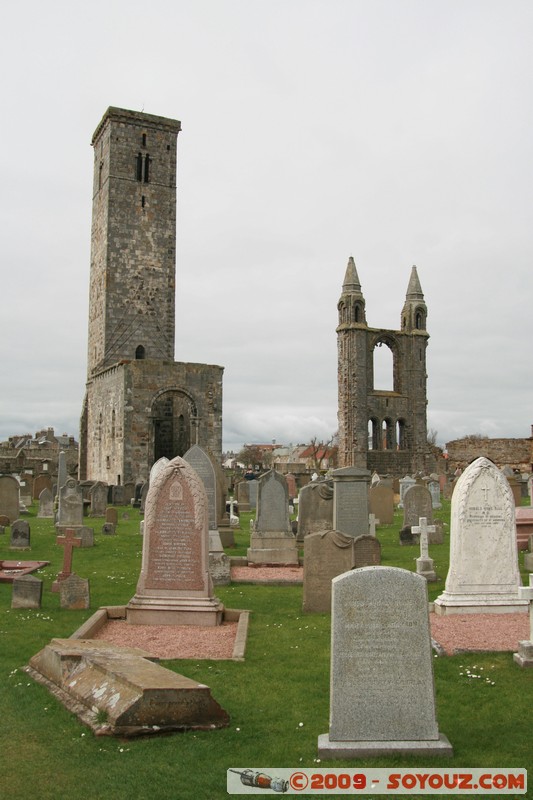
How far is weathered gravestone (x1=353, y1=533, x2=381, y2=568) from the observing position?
11.5 meters

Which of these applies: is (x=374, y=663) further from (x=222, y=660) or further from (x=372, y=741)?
(x=222, y=660)

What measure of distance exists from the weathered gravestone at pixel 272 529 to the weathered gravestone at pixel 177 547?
4964mm

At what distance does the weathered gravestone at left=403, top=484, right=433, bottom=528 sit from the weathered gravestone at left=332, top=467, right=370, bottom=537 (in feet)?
8.08

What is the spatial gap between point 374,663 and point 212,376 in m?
28.2

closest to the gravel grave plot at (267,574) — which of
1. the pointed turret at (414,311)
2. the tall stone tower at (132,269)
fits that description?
the tall stone tower at (132,269)

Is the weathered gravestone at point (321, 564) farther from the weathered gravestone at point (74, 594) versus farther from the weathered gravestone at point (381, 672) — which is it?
the weathered gravestone at point (381, 672)

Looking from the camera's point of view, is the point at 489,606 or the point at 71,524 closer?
the point at 489,606

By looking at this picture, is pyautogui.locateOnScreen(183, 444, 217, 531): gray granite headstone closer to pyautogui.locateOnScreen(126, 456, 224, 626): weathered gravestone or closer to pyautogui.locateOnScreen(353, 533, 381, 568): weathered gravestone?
pyautogui.locateOnScreen(353, 533, 381, 568): weathered gravestone

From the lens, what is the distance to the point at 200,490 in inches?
359

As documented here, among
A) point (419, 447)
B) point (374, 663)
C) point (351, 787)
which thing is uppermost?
point (419, 447)

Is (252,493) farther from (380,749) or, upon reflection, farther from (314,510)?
(380,749)

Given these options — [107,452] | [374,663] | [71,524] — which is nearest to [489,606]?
[374,663]

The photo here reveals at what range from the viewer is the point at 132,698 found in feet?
16.9

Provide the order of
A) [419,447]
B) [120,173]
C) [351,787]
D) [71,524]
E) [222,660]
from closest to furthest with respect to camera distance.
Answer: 1. [351,787]
2. [222,660]
3. [71,524]
4. [120,173]
5. [419,447]
